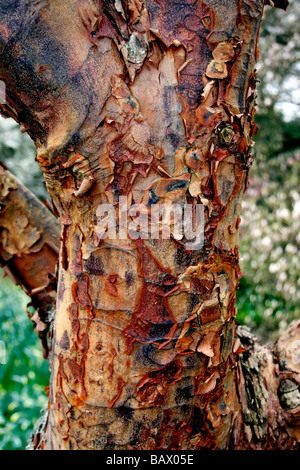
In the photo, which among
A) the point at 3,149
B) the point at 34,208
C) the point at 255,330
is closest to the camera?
the point at 34,208

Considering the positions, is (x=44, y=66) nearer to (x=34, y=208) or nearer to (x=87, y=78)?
(x=87, y=78)

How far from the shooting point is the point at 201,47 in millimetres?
640

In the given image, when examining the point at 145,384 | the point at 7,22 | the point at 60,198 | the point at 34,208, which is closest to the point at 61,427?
the point at 145,384

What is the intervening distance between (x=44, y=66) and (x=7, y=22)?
0.08 m

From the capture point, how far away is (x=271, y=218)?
2.96 metres

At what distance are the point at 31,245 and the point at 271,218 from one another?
225cm

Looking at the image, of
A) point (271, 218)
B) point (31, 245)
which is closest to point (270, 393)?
point (31, 245)

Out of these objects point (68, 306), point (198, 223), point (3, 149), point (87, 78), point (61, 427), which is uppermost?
point (3, 149)

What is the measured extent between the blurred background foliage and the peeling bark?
154 cm

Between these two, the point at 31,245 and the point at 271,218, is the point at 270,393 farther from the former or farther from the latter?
the point at 271,218

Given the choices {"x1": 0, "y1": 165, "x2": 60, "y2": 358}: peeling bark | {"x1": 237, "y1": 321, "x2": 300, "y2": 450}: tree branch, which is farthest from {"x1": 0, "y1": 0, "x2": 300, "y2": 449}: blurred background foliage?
{"x1": 237, "y1": 321, "x2": 300, "y2": 450}: tree branch

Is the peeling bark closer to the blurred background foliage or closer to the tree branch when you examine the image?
the tree branch

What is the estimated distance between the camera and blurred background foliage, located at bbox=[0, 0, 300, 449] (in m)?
2.78

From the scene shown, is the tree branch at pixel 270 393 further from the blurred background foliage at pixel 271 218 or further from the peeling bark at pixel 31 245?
the blurred background foliage at pixel 271 218
